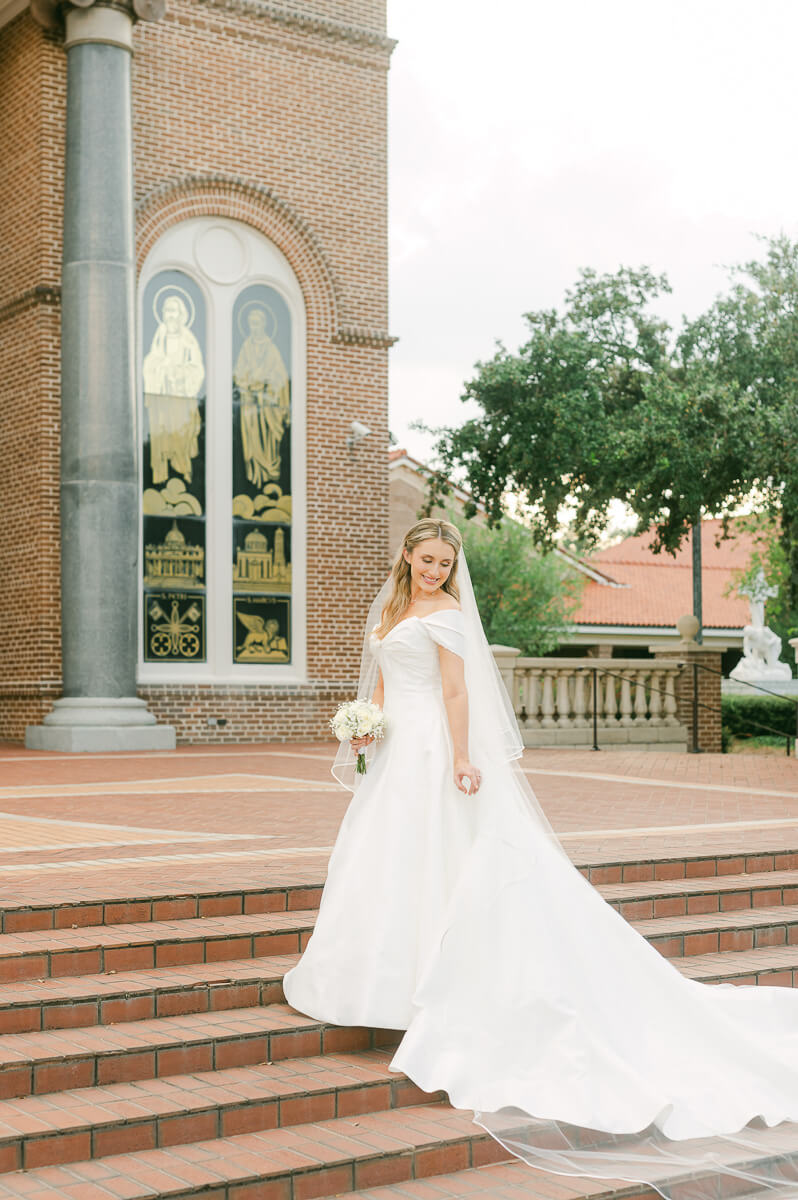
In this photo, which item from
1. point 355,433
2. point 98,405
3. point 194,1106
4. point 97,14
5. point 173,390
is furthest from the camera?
point 355,433

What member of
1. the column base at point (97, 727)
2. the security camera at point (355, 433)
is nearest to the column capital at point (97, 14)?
the security camera at point (355, 433)

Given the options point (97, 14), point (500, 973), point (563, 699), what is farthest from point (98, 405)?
point (500, 973)

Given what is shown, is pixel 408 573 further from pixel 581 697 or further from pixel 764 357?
pixel 764 357

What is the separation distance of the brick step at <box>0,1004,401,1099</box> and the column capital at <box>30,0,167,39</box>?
1407 centimetres

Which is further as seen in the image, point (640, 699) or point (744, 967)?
point (640, 699)

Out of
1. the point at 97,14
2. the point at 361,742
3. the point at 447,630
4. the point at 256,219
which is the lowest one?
the point at 361,742

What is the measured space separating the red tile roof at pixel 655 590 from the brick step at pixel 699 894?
31657 millimetres

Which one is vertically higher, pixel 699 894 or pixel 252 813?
pixel 252 813

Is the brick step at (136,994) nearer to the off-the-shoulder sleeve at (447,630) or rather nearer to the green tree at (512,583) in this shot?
the off-the-shoulder sleeve at (447,630)

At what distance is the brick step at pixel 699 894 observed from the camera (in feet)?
22.9

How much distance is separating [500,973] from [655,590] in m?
40.2

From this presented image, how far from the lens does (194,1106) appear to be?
4.50 m

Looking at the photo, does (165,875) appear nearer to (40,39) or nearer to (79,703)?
(79,703)

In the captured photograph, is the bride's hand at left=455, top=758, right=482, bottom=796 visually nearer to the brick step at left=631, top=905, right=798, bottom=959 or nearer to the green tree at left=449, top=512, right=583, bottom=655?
the brick step at left=631, top=905, right=798, bottom=959
